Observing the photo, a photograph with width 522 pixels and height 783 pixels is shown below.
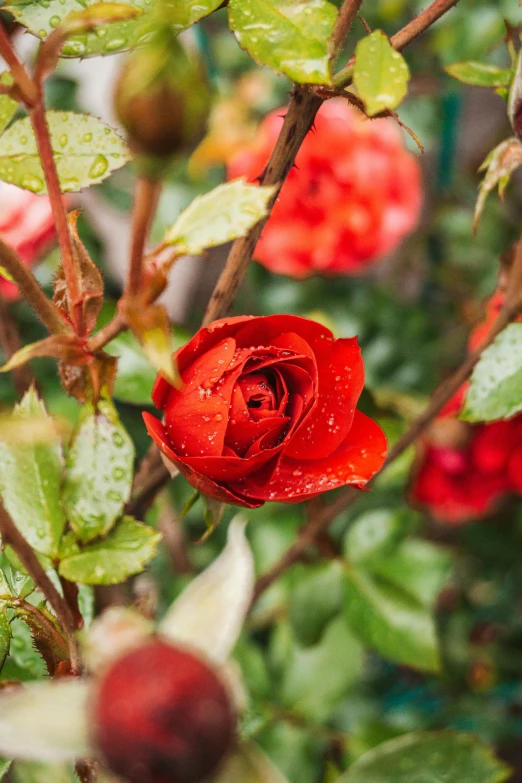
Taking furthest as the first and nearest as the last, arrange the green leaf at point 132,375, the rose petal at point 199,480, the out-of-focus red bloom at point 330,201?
the out-of-focus red bloom at point 330,201, the green leaf at point 132,375, the rose petal at point 199,480

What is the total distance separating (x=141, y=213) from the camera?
15 centimetres

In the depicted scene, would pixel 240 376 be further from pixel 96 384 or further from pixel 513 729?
pixel 513 729

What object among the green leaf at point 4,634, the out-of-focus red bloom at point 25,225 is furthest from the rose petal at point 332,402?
the out-of-focus red bloom at point 25,225

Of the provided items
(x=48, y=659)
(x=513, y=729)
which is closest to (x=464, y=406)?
(x=48, y=659)

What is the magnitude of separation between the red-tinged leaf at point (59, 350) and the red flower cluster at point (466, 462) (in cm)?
26

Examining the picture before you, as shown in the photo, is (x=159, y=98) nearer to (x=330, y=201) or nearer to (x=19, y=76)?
(x=19, y=76)

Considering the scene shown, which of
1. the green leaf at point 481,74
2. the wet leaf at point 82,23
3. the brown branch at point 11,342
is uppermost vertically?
the wet leaf at point 82,23

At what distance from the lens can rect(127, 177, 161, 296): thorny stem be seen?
148 millimetres

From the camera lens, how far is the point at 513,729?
0.75 meters

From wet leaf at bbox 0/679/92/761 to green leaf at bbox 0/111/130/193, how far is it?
0.15 meters

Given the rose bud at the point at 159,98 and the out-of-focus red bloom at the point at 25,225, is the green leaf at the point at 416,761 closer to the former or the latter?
the rose bud at the point at 159,98

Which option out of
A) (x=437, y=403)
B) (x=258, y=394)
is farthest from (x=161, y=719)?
(x=437, y=403)

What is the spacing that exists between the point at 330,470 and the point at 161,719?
0.42 feet

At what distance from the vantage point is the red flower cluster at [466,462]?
470 millimetres
